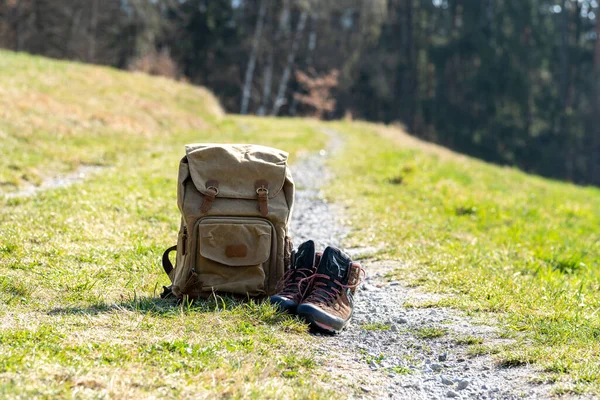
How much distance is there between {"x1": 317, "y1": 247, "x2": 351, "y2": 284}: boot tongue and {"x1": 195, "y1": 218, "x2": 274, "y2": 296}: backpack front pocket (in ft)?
1.22

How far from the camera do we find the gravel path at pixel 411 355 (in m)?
3.33

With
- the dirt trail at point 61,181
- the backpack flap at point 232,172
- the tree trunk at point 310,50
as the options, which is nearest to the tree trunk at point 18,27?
the tree trunk at point 310,50

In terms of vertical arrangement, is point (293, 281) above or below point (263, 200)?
below

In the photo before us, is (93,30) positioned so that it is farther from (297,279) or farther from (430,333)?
(430,333)

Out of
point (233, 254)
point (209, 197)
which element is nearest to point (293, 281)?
point (233, 254)

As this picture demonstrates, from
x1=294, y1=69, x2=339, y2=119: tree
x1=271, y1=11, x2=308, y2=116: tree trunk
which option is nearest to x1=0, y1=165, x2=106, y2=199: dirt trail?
x1=271, y1=11, x2=308, y2=116: tree trunk

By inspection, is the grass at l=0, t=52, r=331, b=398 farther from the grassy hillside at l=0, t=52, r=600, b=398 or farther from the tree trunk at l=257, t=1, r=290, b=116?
the tree trunk at l=257, t=1, r=290, b=116

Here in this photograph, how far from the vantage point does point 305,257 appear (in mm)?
4547

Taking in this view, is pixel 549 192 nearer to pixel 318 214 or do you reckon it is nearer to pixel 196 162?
pixel 318 214

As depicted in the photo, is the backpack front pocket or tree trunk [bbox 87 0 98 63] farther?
tree trunk [bbox 87 0 98 63]

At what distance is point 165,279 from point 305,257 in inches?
45.4

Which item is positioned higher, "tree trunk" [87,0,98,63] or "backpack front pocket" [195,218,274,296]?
"tree trunk" [87,0,98,63]

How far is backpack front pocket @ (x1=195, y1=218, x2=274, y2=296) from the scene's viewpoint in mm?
4336

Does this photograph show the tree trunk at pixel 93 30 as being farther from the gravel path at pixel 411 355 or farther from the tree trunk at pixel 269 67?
the gravel path at pixel 411 355
